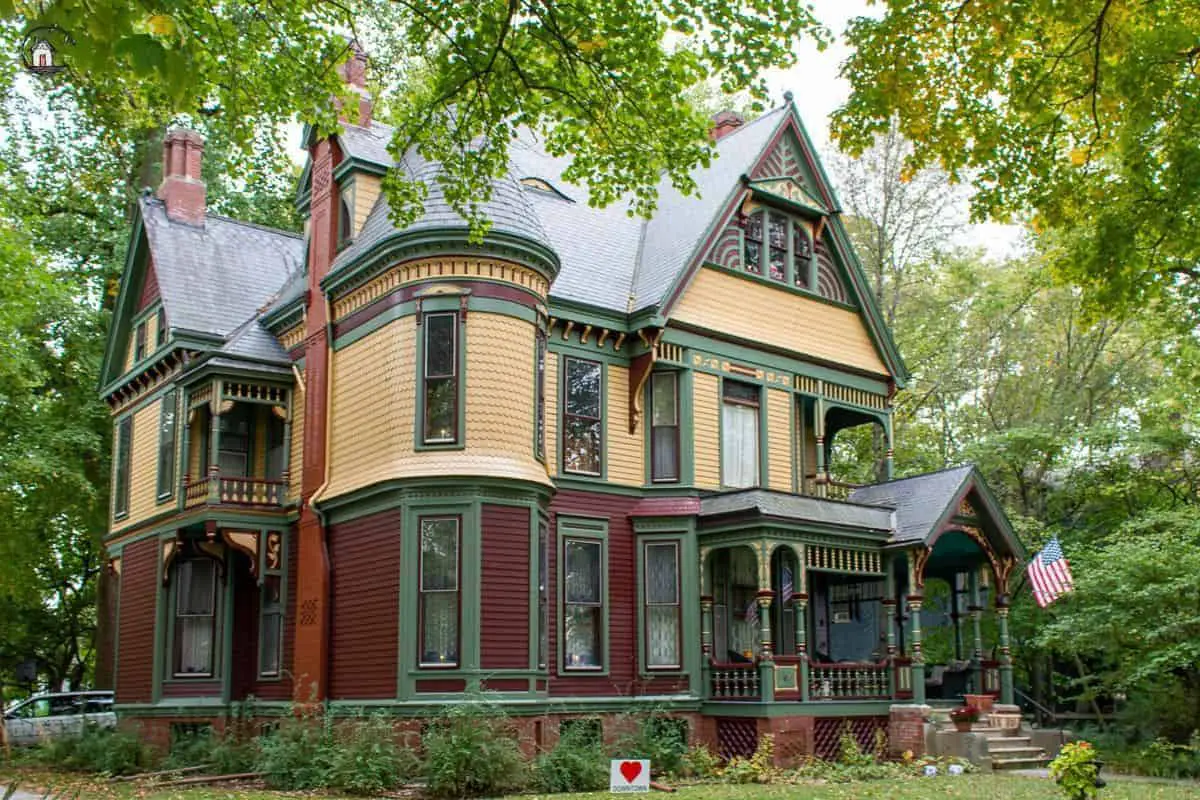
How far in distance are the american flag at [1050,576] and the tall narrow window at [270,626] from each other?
13.8 metres

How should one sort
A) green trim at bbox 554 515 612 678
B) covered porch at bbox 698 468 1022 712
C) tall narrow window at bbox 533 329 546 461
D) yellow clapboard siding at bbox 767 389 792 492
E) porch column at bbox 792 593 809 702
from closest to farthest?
1. tall narrow window at bbox 533 329 546 461
2. green trim at bbox 554 515 612 678
3. porch column at bbox 792 593 809 702
4. covered porch at bbox 698 468 1022 712
5. yellow clapboard siding at bbox 767 389 792 492

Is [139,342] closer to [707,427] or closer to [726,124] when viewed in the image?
[707,427]

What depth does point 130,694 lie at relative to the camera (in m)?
24.9

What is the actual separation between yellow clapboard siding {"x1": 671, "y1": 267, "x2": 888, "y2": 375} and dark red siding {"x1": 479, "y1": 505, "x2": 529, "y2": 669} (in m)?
5.38

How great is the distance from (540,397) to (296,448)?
202 inches

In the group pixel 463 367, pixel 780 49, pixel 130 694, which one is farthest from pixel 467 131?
pixel 130 694

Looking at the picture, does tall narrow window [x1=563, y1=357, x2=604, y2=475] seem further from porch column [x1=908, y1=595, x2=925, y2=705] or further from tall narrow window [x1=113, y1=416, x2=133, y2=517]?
tall narrow window [x1=113, y1=416, x2=133, y2=517]

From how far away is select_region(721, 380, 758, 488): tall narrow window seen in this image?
906 inches

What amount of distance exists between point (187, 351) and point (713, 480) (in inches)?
411

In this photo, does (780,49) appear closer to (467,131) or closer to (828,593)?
(467,131)

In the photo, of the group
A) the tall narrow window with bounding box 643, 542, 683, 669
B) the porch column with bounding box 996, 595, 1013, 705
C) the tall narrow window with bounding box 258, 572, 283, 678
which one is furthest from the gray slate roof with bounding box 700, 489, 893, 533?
the tall narrow window with bounding box 258, 572, 283, 678

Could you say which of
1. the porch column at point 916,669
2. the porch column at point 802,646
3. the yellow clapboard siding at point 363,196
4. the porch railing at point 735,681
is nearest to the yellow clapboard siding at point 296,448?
the yellow clapboard siding at point 363,196

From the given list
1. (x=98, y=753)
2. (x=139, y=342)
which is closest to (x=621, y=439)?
(x=98, y=753)

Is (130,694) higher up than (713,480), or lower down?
lower down
